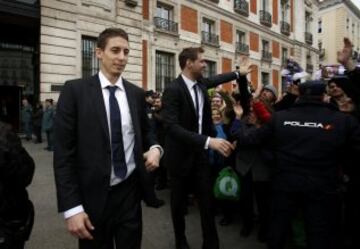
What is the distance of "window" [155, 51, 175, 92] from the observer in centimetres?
1994

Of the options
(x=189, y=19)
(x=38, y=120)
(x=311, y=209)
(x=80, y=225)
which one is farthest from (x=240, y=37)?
(x=80, y=225)

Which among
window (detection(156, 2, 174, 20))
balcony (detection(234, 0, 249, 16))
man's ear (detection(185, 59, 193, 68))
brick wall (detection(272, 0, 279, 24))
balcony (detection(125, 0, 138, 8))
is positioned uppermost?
brick wall (detection(272, 0, 279, 24))

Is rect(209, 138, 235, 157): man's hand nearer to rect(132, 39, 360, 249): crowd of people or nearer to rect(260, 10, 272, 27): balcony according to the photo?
rect(132, 39, 360, 249): crowd of people

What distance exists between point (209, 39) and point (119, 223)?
2168 cm

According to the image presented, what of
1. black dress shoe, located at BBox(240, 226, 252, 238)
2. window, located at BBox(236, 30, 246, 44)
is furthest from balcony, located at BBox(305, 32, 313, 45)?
black dress shoe, located at BBox(240, 226, 252, 238)

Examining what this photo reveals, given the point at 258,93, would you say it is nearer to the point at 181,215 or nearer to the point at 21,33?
the point at 181,215

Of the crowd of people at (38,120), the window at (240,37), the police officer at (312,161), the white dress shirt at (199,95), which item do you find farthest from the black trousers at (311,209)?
the window at (240,37)

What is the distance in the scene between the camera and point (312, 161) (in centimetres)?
321

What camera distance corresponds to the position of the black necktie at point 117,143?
101 inches

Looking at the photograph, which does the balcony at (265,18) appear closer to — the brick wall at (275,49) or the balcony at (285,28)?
the brick wall at (275,49)

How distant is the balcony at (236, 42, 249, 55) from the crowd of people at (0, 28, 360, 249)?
69.9 ft

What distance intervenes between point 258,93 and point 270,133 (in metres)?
2.25

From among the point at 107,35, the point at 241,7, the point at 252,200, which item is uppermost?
the point at 241,7

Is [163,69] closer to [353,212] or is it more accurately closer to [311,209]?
[353,212]
